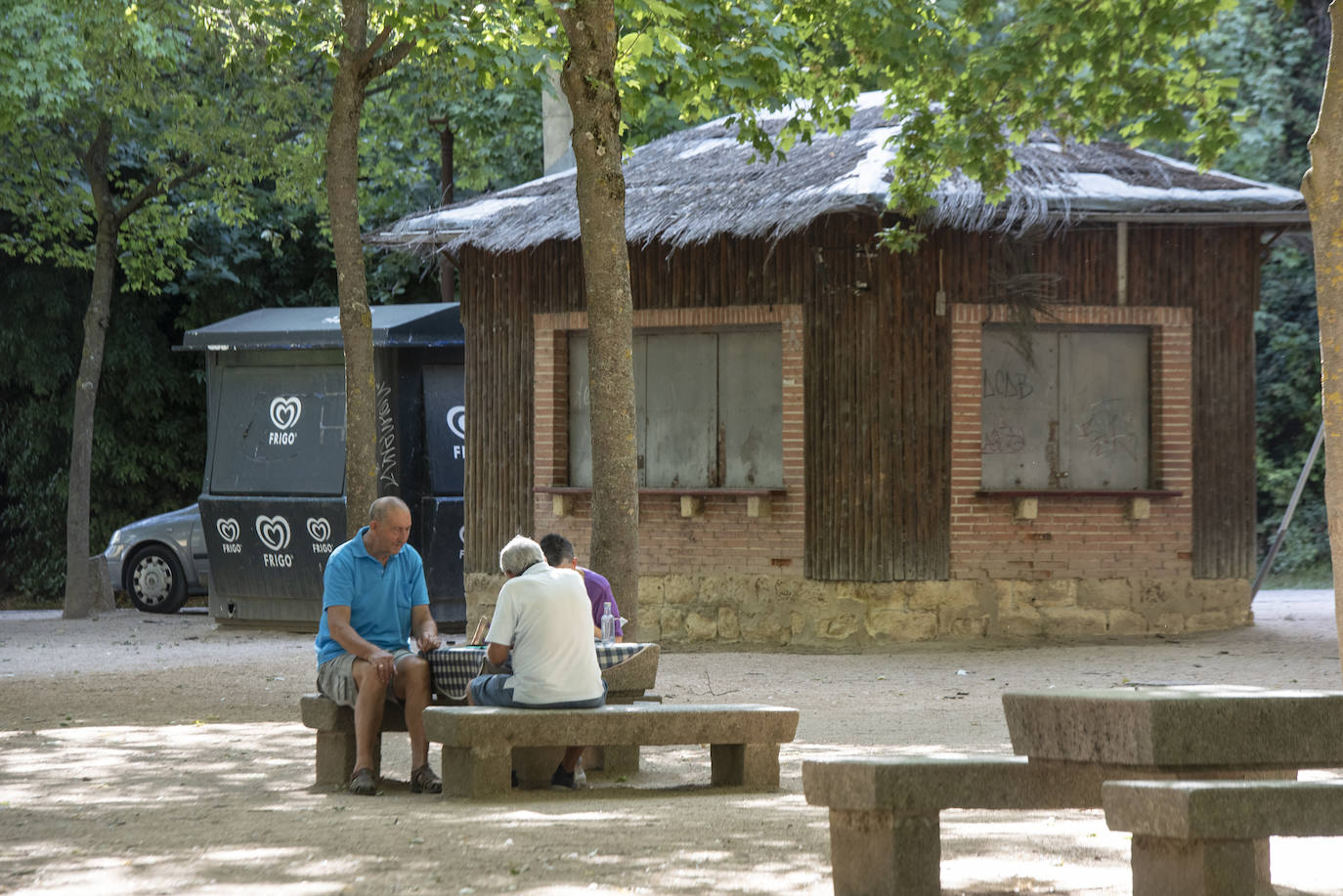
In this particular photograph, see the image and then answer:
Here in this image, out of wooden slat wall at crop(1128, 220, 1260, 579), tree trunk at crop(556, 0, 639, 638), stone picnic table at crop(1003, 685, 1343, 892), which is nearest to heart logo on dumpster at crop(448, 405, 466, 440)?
wooden slat wall at crop(1128, 220, 1260, 579)

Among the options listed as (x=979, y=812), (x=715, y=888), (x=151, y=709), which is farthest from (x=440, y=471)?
(x=715, y=888)

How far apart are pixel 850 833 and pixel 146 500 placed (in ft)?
67.5

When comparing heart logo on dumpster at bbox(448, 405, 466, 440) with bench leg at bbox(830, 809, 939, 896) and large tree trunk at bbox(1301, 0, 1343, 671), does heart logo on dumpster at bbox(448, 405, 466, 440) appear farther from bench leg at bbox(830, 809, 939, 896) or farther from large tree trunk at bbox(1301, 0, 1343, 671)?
bench leg at bbox(830, 809, 939, 896)

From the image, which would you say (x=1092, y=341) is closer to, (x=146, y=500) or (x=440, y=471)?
(x=440, y=471)

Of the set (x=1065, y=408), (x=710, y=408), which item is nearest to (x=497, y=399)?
(x=710, y=408)

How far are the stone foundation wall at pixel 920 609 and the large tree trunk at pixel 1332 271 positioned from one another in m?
7.34

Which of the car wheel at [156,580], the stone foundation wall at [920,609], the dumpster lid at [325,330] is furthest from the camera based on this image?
the car wheel at [156,580]

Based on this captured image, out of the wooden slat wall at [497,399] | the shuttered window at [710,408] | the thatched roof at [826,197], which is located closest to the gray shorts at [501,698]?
the thatched roof at [826,197]

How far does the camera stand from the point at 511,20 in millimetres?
10250

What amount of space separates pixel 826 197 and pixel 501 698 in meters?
6.66

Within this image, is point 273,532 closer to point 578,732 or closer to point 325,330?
point 325,330

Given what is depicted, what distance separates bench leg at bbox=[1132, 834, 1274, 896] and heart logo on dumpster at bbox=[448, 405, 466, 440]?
12.9 m

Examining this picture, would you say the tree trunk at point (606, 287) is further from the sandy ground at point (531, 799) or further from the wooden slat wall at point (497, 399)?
the wooden slat wall at point (497, 399)

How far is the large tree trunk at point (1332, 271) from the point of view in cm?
633
